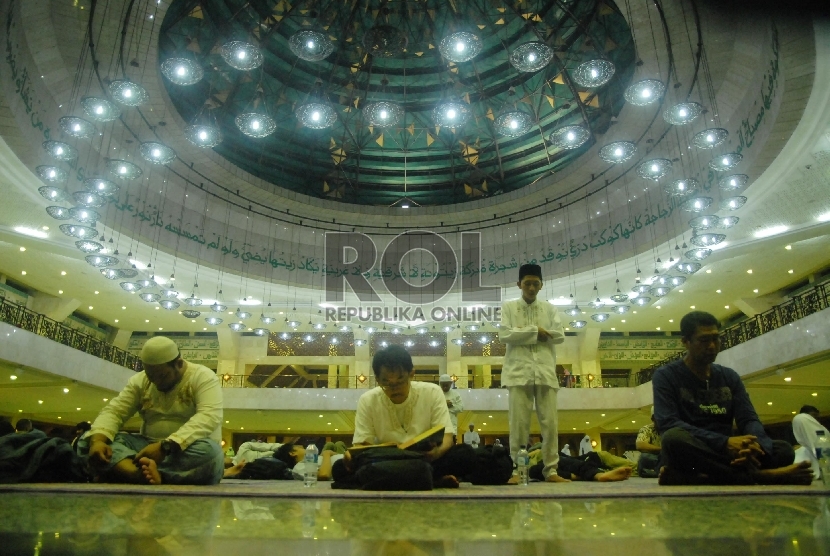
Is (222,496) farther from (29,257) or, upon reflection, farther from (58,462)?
(29,257)

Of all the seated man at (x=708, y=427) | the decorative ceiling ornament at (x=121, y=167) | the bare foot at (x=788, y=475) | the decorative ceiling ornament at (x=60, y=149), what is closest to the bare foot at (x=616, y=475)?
the seated man at (x=708, y=427)

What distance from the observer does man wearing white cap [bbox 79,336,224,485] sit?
10.5 ft

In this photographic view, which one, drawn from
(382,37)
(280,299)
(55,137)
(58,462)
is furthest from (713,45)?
(280,299)

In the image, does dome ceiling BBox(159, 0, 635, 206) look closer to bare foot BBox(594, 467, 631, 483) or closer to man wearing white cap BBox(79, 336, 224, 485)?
bare foot BBox(594, 467, 631, 483)

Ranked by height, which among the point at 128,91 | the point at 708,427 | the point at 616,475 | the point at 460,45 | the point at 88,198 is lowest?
the point at 616,475

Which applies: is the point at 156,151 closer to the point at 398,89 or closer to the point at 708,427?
the point at 708,427

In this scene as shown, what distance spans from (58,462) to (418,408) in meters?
2.22

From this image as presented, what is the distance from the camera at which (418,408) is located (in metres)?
3.45

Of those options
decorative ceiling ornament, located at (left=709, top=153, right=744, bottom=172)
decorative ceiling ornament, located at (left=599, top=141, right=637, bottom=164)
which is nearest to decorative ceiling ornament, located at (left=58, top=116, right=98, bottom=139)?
decorative ceiling ornament, located at (left=599, top=141, right=637, bottom=164)

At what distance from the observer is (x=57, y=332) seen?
49.3 feet

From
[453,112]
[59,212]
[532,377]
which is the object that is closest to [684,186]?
[453,112]

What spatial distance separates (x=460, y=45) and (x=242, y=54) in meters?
3.09

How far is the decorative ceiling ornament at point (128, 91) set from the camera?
7.10 metres

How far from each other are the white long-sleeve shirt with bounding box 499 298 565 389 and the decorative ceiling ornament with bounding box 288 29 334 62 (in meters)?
5.49
